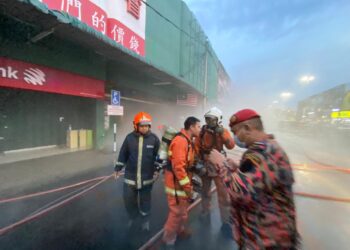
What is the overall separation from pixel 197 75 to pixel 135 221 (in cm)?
1974

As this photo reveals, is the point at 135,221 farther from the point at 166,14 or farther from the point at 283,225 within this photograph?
the point at 166,14

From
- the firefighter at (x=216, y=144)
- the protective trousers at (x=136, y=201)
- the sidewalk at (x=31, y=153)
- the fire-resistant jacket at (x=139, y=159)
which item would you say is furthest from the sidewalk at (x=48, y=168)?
the firefighter at (x=216, y=144)

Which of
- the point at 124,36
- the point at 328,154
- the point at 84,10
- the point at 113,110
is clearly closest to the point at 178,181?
the point at 113,110

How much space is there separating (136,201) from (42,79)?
567 cm

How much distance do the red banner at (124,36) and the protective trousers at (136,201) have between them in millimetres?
7665

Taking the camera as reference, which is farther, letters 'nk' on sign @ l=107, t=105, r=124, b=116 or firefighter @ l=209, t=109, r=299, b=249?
letters 'nk' on sign @ l=107, t=105, r=124, b=116

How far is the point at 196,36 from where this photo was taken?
67.5 ft

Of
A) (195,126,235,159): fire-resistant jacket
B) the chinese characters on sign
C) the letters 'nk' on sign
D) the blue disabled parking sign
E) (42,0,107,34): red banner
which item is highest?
the chinese characters on sign

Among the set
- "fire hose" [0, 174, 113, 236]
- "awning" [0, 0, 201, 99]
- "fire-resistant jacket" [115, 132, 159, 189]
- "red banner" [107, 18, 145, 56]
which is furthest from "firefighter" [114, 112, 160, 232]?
"red banner" [107, 18, 145, 56]

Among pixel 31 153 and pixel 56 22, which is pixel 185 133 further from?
pixel 31 153

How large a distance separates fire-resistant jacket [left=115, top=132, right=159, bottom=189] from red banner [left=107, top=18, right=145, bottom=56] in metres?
7.24

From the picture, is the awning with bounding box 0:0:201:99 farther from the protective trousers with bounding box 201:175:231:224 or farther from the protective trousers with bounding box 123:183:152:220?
the protective trousers with bounding box 201:175:231:224

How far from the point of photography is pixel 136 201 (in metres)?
3.18

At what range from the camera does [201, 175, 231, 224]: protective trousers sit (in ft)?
10.8
